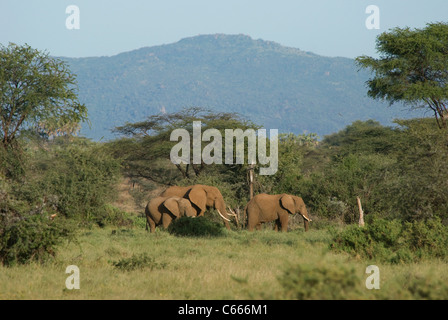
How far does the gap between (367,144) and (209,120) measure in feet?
31.2

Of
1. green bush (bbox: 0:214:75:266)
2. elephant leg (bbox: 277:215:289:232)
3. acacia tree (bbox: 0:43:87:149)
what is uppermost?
acacia tree (bbox: 0:43:87:149)

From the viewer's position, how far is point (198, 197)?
71.3 ft

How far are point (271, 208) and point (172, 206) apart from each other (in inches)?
125

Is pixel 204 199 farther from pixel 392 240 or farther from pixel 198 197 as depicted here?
pixel 392 240

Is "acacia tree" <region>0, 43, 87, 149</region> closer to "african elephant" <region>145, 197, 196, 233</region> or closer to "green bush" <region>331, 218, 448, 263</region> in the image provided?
"african elephant" <region>145, 197, 196, 233</region>

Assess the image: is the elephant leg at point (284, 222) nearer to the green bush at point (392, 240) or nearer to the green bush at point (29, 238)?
the green bush at point (392, 240)

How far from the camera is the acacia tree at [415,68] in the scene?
31.9 meters

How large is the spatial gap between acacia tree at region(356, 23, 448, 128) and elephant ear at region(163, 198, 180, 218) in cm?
1550

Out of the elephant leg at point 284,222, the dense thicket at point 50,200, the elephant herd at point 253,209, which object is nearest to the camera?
the dense thicket at point 50,200

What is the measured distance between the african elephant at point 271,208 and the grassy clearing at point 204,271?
7.94 feet

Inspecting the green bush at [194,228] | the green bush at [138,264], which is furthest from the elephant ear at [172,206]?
the green bush at [138,264]

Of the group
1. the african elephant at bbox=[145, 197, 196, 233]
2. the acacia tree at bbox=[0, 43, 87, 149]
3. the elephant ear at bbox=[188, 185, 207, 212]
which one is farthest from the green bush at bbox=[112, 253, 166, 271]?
the acacia tree at bbox=[0, 43, 87, 149]

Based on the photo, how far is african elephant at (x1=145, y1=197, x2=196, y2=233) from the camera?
20828 mm
